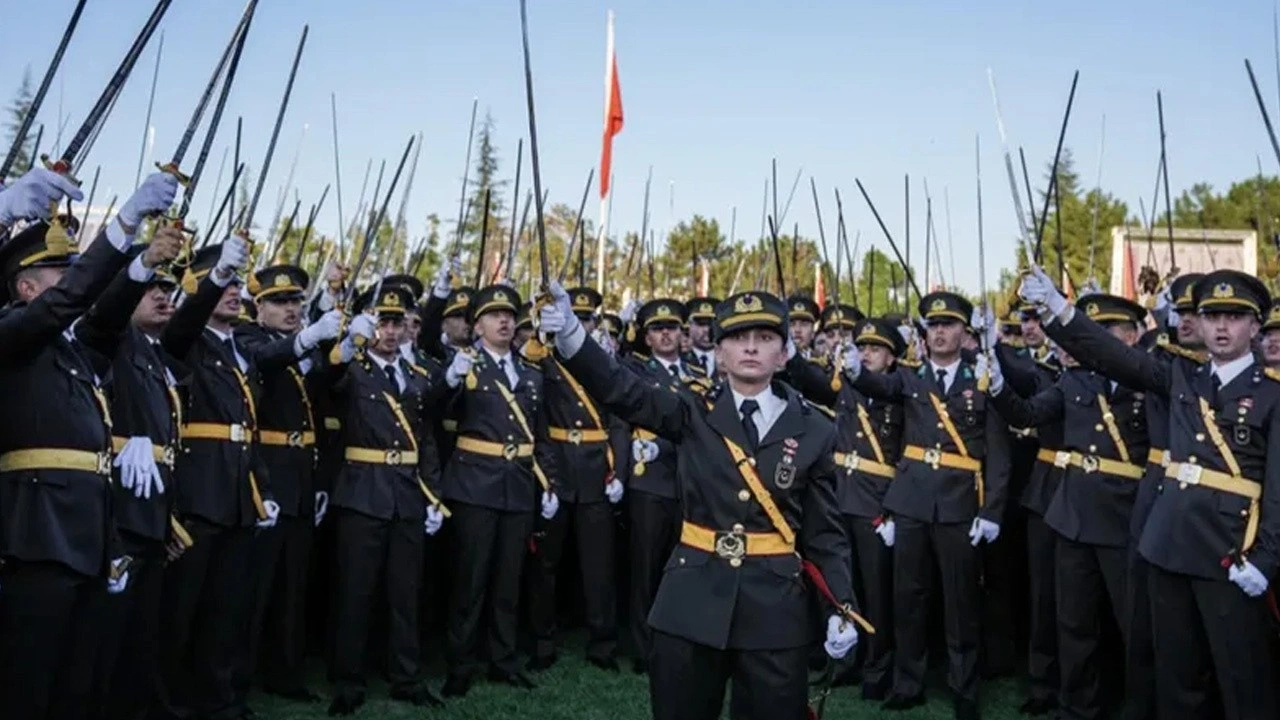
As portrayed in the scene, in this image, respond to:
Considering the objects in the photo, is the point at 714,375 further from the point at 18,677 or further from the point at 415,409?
the point at 18,677

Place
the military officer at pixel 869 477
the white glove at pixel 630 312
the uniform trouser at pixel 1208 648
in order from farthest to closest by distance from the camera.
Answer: the white glove at pixel 630 312
the military officer at pixel 869 477
the uniform trouser at pixel 1208 648

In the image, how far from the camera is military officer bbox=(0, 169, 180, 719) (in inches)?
159

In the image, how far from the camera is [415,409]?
7457 millimetres

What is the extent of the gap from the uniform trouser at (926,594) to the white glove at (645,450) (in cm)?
178

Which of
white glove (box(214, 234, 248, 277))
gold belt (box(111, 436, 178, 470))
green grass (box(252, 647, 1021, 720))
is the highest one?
white glove (box(214, 234, 248, 277))

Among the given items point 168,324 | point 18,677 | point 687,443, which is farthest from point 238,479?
point 687,443

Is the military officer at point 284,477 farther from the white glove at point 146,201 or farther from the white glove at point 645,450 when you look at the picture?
the white glove at point 146,201

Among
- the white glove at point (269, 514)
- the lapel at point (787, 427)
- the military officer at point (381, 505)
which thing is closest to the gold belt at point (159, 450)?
the white glove at point (269, 514)

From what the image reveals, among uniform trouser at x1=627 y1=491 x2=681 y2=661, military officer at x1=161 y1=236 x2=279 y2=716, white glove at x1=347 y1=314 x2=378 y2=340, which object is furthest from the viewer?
uniform trouser at x1=627 y1=491 x2=681 y2=661

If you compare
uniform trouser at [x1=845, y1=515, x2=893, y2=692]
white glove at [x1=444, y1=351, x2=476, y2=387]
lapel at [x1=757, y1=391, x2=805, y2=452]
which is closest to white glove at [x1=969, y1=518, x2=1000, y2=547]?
uniform trouser at [x1=845, y1=515, x2=893, y2=692]

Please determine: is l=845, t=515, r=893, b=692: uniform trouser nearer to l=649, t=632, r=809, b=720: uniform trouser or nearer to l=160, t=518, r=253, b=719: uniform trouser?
l=649, t=632, r=809, b=720: uniform trouser

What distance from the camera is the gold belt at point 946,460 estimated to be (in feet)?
24.9

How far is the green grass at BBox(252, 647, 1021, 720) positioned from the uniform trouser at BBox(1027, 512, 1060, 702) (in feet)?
0.89

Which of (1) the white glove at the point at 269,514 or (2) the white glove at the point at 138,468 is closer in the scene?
(2) the white glove at the point at 138,468
